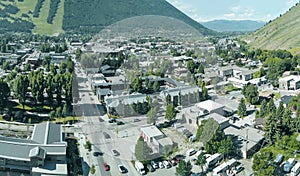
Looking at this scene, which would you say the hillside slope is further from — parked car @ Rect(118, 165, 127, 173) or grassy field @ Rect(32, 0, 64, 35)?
parked car @ Rect(118, 165, 127, 173)

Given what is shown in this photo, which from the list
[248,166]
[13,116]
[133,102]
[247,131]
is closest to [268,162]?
[248,166]

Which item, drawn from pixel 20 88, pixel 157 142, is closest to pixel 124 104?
pixel 157 142

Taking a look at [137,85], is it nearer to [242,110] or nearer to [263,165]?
[242,110]

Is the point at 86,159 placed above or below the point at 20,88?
below

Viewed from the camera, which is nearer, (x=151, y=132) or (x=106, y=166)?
(x=106, y=166)

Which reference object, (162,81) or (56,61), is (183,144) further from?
(56,61)

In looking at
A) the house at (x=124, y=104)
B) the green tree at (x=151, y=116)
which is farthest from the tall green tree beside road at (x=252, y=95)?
the green tree at (x=151, y=116)
